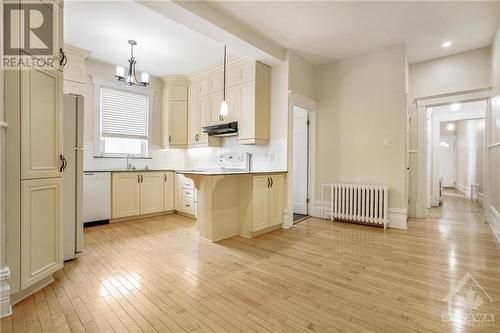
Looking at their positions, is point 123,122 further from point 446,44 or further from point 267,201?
point 446,44

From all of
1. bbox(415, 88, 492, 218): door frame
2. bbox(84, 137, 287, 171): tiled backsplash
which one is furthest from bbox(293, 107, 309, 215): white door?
bbox(415, 88, 492, 218): door frame

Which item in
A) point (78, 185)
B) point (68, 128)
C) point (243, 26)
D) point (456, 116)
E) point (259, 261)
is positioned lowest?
point (259, 261)

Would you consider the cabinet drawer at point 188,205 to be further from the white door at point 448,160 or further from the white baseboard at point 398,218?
the white door at point 448,160

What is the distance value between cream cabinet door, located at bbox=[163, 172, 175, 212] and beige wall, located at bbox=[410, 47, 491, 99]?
5.34m

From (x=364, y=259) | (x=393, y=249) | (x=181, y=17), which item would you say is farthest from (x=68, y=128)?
(x=393, y=249)

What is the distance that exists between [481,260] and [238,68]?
433 centimetres

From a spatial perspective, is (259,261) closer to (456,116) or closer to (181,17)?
(181,17)

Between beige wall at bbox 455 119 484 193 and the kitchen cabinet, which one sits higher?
beige wall at bbox 455 119 484 193

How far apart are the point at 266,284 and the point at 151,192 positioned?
3447 millimetres

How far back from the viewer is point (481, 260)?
2631 millimetres

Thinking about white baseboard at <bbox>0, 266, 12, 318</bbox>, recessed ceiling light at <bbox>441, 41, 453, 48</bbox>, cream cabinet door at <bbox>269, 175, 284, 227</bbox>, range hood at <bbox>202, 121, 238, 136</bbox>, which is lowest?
white baseboard at <bbox>0, 266, 12, 318</bbox>

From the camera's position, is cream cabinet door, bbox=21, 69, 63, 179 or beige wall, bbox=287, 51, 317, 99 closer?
cream cabinet door, bbox=21, 69, 63, 179

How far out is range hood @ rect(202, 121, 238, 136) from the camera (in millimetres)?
4277

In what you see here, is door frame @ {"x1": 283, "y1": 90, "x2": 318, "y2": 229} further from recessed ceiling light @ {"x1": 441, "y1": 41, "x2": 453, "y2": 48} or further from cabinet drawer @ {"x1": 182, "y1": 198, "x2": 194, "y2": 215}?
recessed ceiling light @ {"x1": 441, "y1": 41, "x2": 453, "y2": 48}
